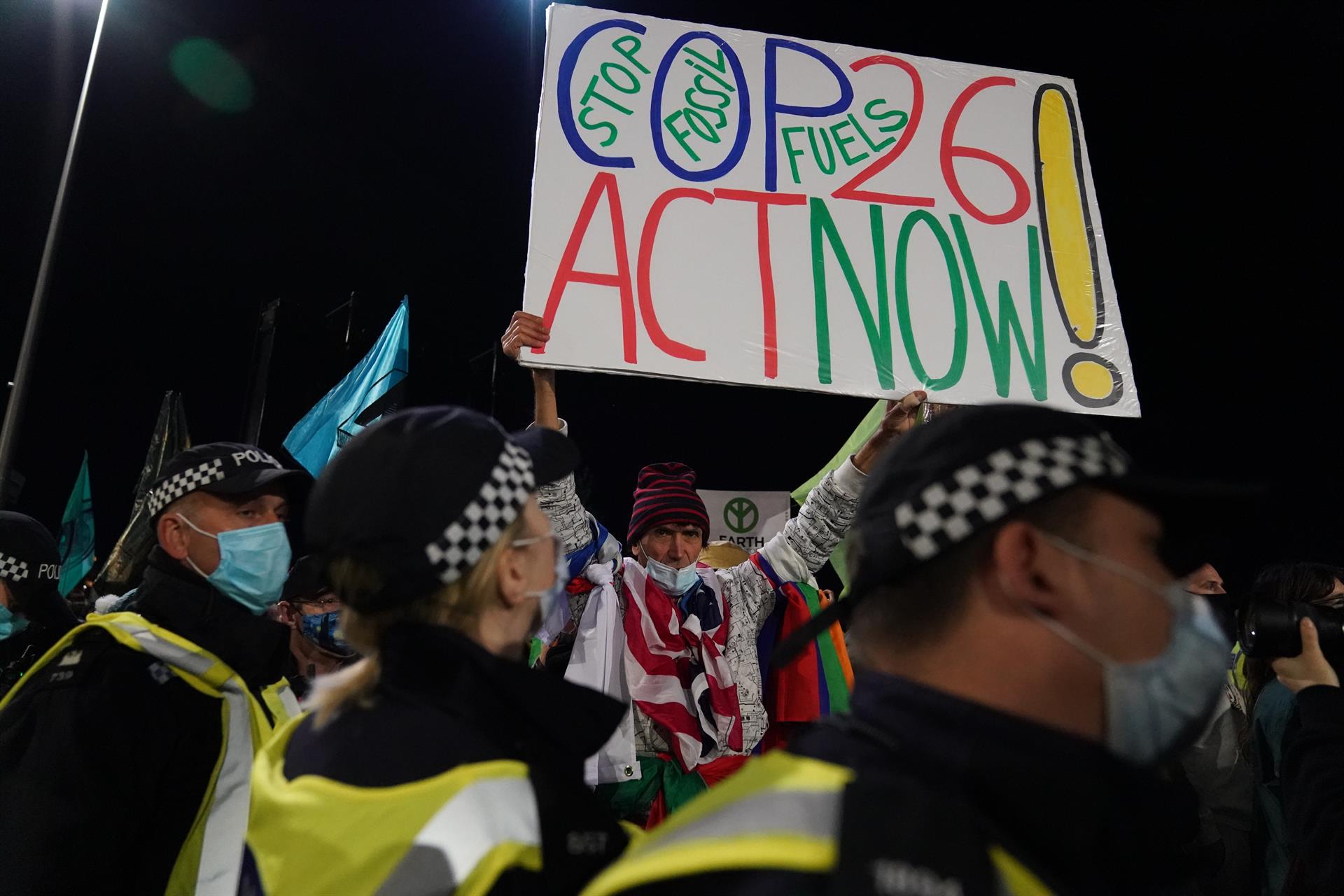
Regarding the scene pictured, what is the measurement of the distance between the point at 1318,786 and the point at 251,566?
110 inches

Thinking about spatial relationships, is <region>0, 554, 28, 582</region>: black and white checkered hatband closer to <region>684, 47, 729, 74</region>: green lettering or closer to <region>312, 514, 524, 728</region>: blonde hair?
<region>312, 514, 524, 728</region>: blonde hair

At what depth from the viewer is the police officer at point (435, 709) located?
50.4 inches

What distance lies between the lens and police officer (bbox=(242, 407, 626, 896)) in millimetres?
1279

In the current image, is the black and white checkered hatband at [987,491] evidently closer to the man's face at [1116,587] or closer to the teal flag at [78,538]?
the man's face at [1116,587]

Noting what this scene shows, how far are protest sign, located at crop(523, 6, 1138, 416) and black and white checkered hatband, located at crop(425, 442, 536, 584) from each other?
4.91ft

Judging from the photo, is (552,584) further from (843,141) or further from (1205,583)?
(1205,583)

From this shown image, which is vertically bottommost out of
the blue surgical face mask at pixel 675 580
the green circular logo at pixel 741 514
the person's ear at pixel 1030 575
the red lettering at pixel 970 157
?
the person's ear at pixel 1030 575

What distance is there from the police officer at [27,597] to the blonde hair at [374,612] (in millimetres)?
3604

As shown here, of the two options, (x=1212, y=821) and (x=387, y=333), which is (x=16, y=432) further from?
(x=1212, y=821)

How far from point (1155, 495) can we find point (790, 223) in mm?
2532

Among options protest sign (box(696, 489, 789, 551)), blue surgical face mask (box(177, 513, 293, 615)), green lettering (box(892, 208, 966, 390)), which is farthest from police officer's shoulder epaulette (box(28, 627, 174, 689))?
protest sign (box(696, 489, 789, 551))

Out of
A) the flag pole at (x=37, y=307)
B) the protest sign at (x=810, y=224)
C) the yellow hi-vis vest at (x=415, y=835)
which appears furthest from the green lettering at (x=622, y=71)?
the flag pole at (x=37, y=307)

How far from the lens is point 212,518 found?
9.24ft

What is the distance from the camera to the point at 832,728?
109 cm
